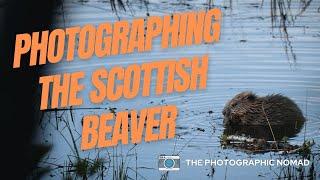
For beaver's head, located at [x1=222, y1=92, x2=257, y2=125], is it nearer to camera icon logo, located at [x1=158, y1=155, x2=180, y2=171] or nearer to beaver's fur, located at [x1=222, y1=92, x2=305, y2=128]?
beaver's fur, located at [x1=222, y1=92, x2=305, y2=128]

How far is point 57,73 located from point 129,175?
2.65 ft

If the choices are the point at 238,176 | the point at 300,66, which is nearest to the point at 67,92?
the point at 238,176

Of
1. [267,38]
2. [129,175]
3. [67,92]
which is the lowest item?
[129,175]

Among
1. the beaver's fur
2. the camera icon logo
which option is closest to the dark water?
the camera icon logo

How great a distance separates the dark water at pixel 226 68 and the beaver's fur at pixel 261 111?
0.35 meters

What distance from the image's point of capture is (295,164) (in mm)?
3762

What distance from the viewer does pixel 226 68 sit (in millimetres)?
3863

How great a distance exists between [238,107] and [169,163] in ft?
4.92

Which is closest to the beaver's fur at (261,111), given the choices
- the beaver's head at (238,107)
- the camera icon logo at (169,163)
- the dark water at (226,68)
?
the beaver's head at (238,107)

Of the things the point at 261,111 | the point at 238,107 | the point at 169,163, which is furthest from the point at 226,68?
the point at 261,111

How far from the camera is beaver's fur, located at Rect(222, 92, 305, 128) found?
445 centimetres

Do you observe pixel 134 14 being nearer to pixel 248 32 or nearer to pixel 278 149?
pixel 248 32

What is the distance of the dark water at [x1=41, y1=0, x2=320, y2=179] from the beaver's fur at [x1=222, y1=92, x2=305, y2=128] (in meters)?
0.35

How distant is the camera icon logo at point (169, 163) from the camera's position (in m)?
3.72
